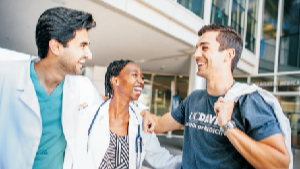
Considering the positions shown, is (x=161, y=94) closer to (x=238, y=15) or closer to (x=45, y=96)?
(x=238, y=15)

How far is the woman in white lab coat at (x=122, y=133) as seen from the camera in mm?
1552

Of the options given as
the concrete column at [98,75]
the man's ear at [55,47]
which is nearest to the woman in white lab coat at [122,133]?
the man's ear at [55,47]

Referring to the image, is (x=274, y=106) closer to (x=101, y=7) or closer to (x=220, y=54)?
(x=220, y=54)

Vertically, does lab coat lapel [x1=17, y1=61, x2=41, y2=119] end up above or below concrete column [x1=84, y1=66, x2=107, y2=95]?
→ below

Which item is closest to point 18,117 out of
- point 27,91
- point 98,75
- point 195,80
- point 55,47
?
point 27,91

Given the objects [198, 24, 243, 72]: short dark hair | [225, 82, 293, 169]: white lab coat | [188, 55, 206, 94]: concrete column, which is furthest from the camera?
[188, 55, 206, 94]: concrete column

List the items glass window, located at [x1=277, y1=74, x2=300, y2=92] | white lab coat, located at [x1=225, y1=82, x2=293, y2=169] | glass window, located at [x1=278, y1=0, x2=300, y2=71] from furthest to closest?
glass window, located at [x1=278, y1=0, x2=300, y2=71] < glass window, located at [x1=277, y1=74, x2=300, y2=92] < white lab coat, located at [x1=225, y1=82, x2=293, y2=169]

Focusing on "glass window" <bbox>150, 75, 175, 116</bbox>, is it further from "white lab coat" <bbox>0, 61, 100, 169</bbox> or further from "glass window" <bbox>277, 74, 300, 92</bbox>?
"white lab coat" <bbox>0, 61, 100, 169</bbox>

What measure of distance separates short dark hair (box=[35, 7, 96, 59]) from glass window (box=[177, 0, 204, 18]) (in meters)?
4.72

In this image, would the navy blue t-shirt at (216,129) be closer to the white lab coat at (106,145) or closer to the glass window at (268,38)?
the white lab coat at (106,145)

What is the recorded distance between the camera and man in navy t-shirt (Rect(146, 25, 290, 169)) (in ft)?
3.29

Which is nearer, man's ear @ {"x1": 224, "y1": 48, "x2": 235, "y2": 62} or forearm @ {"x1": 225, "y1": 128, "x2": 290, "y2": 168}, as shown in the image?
forearm @ {"x1": 225, "y1": 128, "x2": 290, "y2": 168}

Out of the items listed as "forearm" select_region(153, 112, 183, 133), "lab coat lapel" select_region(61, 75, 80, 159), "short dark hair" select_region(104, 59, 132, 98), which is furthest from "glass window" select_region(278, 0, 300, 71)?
"lab coat lapel" select_region(61, 75, 80, 159)

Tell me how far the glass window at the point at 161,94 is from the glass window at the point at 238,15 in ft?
15.5
